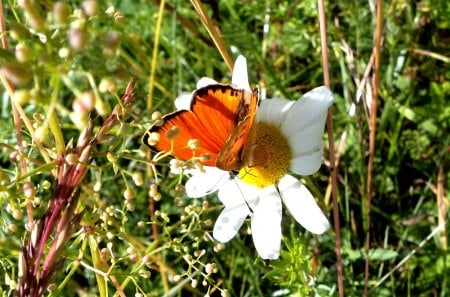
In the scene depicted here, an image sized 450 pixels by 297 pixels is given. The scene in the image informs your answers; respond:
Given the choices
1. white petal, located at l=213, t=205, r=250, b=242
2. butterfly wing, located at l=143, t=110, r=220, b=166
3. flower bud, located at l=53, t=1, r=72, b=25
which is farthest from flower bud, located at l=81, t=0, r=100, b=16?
white petal, located at l=213, t=205, r=250, b=242

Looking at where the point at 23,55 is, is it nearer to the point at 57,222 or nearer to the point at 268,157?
the point at 57,222

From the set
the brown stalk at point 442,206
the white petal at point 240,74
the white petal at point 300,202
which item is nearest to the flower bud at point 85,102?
the white petal at point 240,74

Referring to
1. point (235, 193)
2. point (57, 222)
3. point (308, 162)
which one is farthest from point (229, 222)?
point (57, 222)

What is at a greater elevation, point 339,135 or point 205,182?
point 205,182

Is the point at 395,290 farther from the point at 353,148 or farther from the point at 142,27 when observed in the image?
the point at 142,27

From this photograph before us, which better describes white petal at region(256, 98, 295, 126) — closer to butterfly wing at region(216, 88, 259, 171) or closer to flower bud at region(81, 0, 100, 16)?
butterfly wing at region(216, 88, 259, 171)

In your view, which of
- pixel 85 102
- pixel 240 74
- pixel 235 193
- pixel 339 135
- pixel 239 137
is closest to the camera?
pixel 85 102

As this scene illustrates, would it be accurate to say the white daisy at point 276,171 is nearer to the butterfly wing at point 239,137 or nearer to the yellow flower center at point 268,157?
the yellow flower center at point 268,157
